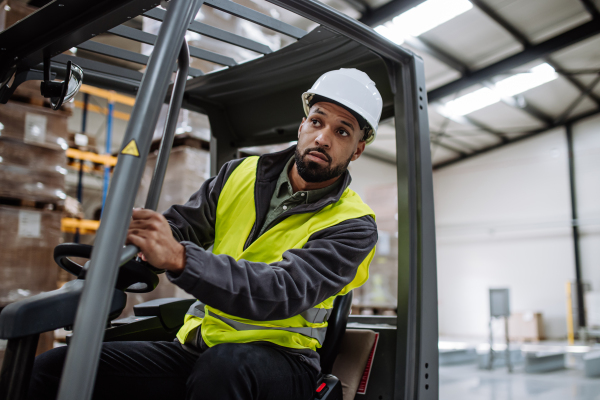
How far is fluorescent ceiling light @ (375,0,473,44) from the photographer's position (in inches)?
342

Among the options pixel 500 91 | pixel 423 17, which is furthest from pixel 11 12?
pixel 500 91

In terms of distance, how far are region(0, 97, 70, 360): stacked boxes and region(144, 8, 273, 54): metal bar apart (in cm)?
232

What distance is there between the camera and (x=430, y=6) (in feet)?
28.4

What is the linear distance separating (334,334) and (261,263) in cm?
65

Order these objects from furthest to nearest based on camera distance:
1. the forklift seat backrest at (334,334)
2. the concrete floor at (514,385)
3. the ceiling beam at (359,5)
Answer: the ceiling beam at (359,5) < the concrete floor at (514,385) < the forklift seat backrest at (334,334)

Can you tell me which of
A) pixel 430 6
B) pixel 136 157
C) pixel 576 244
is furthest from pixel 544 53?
pixel 136 157

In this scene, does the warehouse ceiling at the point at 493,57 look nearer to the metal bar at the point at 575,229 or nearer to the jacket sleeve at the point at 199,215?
the metal bar at the point at 575,229

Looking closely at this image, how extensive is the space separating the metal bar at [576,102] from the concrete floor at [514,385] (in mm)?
7430

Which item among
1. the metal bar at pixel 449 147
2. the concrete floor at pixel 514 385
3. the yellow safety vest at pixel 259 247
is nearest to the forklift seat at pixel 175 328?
the yellow safety vest at pixel 259 247

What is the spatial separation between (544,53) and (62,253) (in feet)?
36.0

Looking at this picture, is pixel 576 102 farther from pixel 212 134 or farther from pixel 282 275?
pixel 282 275

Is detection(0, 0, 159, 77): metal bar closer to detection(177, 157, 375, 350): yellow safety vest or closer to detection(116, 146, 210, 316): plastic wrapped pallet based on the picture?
detection(177, 157, 375, 350): yellow safety vest

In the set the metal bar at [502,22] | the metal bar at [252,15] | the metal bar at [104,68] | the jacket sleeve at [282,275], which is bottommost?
the jacket sleeve at [282,275]

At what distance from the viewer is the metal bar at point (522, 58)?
989 cm
